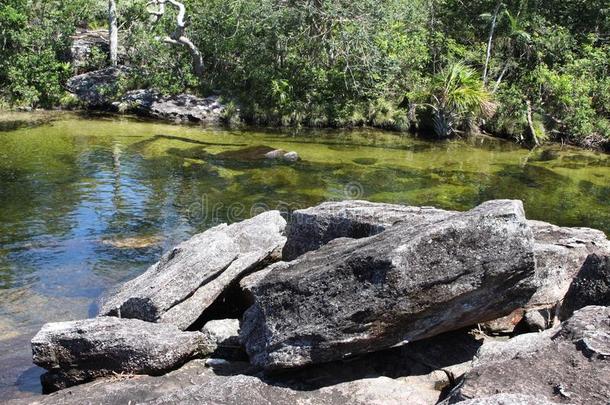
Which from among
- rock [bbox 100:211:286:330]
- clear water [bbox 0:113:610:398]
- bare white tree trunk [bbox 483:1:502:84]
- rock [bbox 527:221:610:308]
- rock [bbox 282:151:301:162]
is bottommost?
clear water [bbox 0:113:610:398]

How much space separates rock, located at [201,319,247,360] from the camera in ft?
29.0

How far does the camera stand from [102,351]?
27.3 feet

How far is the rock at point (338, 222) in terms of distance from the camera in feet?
33.7

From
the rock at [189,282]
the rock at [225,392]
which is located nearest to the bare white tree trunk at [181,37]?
the rock at [189,282]

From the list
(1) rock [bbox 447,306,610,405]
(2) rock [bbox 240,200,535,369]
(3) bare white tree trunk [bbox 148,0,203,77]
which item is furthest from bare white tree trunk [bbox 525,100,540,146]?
(1) rock [bbox 447,306,610,405]

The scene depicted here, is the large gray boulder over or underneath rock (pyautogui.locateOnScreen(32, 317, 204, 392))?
over

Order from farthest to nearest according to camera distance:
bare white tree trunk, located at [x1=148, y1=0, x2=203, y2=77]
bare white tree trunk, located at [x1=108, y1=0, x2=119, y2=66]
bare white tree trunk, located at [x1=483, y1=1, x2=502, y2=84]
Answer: bare white tree trunk, located at [x1=108, y1=0, x2=119, y2=66], bare white tree trunk, located at [x1=148, y1=0, x2=203, y2=77], bare white tree trunk, located at [x1=483, y1=1, x2=502, y2=84]

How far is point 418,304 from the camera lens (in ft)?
23.9

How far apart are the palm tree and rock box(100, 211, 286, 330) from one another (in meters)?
22.1

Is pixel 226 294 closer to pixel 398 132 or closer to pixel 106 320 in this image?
pixel 106 320

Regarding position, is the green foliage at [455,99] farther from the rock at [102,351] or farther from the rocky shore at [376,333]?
the rock at [102,351]

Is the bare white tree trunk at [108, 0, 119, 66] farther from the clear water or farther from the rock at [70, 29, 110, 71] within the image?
the clear water

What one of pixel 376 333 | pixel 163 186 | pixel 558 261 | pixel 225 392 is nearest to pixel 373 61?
pixel 163 186

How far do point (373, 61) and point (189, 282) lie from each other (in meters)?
25.9
